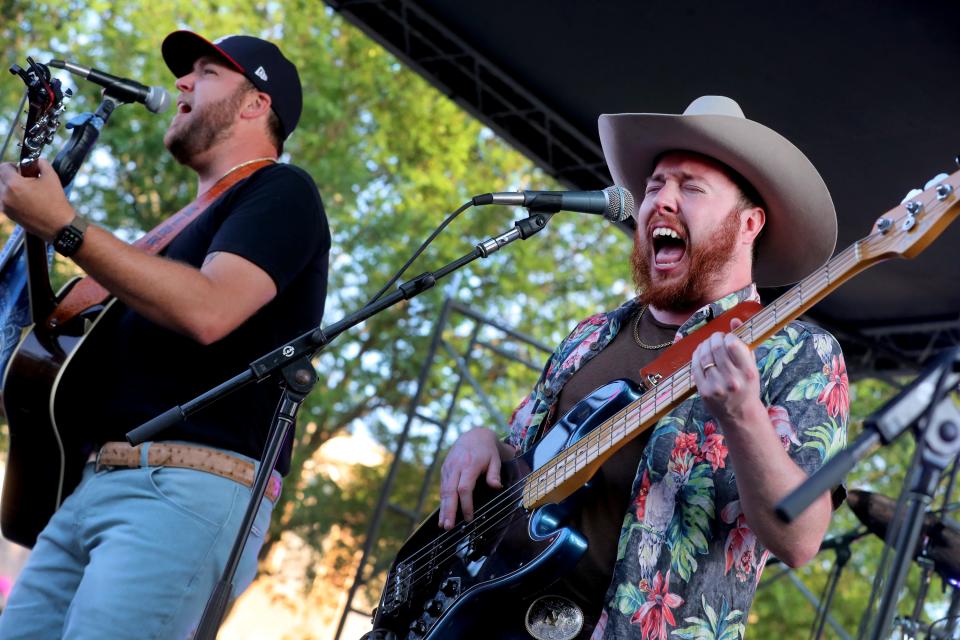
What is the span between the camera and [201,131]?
131 inches

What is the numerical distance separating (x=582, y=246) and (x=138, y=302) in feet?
40.3

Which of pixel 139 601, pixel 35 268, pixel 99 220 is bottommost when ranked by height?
pixel 139 601

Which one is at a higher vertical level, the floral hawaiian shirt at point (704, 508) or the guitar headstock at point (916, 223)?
the guitar headstock at point (916, 223)

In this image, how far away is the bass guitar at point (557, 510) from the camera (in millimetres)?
2186

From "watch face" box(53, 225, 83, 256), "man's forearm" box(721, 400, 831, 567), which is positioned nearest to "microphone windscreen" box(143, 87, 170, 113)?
"watch face" box(53, 225, 83, 256)

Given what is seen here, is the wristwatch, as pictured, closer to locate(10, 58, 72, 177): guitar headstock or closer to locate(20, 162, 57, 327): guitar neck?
locate(10, 58, 72, 177): guitar headstock

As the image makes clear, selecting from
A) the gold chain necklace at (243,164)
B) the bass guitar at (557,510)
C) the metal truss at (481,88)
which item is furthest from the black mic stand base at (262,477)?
the metal truss at (481,88)

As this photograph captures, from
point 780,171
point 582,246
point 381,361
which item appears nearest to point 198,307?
point 780,171

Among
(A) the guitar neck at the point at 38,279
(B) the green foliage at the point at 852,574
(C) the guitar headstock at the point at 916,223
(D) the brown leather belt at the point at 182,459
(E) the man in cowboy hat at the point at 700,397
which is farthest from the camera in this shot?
(B) the green foliage at the point at 852,574

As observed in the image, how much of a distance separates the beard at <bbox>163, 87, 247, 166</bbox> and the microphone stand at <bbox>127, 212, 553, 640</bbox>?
1.06 m

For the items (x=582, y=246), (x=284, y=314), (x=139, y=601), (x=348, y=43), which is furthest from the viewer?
(x=582, y=246)

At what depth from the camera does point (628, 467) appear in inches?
99.0

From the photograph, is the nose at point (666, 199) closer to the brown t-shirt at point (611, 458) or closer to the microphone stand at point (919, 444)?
the brown t-shirt at point (611, 458)

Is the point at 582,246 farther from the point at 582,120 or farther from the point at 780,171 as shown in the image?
the point at 780,171
